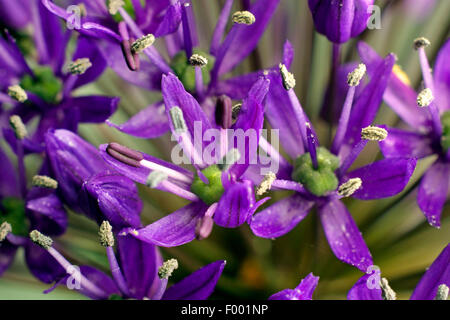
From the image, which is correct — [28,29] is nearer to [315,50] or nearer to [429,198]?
[315,50]

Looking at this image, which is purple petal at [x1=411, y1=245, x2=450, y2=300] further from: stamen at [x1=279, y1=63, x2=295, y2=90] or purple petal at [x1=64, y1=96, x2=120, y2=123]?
purple petal at [x1=64, y1=96, x2=120, y2=123]

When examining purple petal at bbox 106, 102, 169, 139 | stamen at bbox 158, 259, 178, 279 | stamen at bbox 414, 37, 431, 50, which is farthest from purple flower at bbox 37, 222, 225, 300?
stamen at bbox 414, 37, 431, 50

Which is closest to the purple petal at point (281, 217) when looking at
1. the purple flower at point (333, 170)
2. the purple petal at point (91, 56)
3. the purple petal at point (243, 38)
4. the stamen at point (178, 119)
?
the purple flower at point (333, 170)

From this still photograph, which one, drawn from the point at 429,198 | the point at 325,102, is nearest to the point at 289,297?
the point at 429,198

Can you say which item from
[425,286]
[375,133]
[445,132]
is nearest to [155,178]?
[375,133]

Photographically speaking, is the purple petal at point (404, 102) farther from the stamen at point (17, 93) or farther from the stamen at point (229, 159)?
the stamen at point (17, 93)
